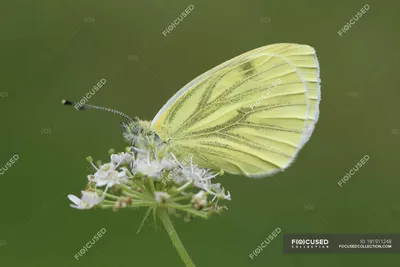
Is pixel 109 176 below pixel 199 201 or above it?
above

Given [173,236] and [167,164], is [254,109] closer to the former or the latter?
[167,164]

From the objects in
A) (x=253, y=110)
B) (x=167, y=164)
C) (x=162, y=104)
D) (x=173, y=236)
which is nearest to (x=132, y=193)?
(x=167, y=164)

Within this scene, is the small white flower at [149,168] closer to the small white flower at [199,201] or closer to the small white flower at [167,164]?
the small white flower at [167,164]

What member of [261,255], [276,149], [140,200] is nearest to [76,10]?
[261,255]

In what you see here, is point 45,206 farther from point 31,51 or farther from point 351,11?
point 351,11

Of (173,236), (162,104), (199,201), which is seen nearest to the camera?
(173,236)

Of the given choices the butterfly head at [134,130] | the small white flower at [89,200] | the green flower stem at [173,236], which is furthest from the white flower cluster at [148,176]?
the butterfly head at [134,130]

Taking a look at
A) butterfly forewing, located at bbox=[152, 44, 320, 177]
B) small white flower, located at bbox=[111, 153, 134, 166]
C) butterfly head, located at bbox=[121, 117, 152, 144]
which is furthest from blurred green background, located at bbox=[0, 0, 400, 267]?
small white flower, located at bbox=[111, 153, 134, 166]
